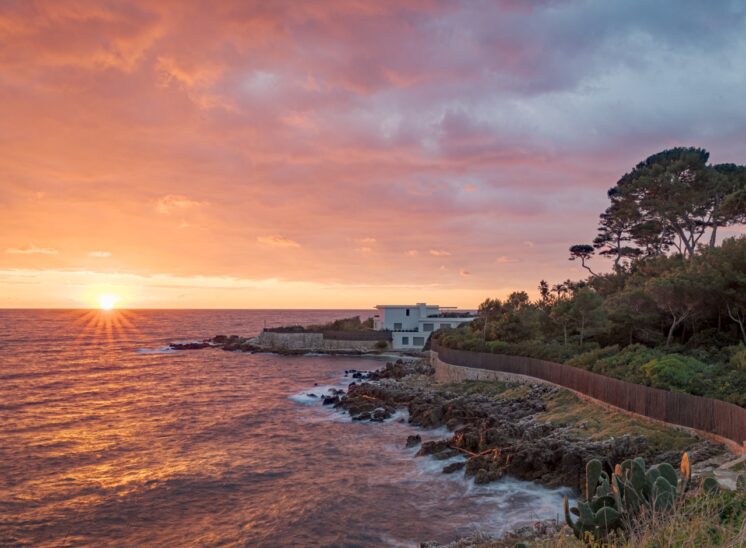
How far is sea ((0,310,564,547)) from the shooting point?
2052cm

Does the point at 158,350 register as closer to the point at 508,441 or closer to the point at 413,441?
the point at 413,441

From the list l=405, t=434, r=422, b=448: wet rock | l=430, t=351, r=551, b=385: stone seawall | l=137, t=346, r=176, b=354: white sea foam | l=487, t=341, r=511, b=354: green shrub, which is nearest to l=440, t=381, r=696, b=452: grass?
l=430, t=351, r=551, b=385: stone seawall

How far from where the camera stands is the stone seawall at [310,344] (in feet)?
321

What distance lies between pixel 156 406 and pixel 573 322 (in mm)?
36733

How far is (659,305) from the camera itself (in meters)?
39.3

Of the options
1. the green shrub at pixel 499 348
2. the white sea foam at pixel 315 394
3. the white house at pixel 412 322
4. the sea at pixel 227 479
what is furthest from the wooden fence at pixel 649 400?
the white house at pixel 412 322

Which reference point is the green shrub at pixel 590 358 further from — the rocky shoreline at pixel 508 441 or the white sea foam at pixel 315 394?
the white sea foam at pixel 315 394

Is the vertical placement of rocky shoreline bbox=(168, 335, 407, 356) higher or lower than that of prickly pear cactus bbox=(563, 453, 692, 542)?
lower

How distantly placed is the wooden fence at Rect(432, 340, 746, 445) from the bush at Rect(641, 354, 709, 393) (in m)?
0.88

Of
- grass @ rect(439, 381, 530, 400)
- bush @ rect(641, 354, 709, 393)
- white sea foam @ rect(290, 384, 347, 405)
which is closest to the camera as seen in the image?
bush @ rect(641, 354, 709, 393)

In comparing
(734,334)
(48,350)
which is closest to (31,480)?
(734,334)

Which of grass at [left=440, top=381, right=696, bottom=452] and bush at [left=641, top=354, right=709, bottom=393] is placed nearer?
grass at [left=440, top=381, right=696, bottom=452]

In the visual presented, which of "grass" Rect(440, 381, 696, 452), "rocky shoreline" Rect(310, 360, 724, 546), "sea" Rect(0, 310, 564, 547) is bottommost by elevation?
"sea" Rect(0, 310, 564, 547)

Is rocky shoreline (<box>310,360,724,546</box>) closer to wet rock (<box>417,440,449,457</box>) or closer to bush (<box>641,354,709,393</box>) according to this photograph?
wet rock (<box>417,440,449,457</box>)
